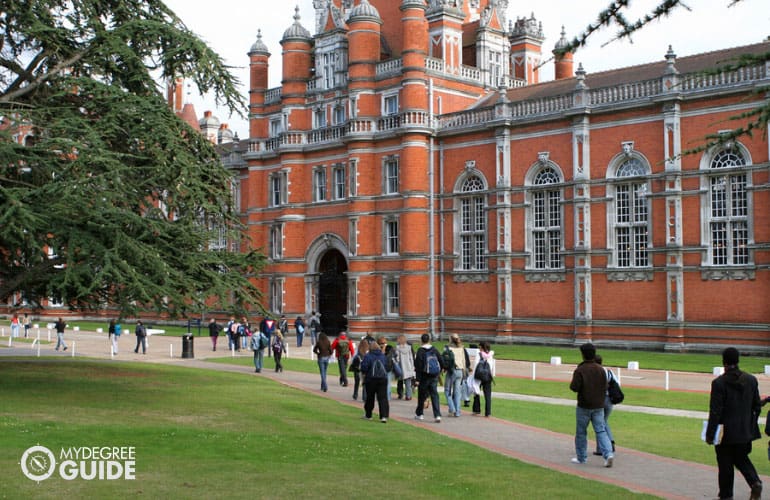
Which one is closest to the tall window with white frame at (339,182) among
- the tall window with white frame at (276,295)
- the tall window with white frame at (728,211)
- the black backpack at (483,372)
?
the tall window with white frame at (276,295)

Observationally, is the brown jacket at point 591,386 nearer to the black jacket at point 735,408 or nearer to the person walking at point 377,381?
the black jacket at point 735,408

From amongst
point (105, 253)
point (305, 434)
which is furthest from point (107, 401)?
point (305, 434)

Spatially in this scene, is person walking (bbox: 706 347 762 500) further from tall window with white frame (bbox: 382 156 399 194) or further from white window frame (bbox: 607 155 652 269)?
tall window with white frame (bbox: 382 156 399 194)

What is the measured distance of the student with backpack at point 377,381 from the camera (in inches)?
698

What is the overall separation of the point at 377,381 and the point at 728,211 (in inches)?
919

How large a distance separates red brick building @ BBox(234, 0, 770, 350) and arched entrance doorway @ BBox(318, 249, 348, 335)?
0.09 meters

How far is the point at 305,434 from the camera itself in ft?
50.8

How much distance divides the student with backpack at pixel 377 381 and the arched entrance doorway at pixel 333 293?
32.2m

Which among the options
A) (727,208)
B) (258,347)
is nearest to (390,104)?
(727,208)

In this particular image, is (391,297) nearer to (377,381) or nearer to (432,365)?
(432,365)

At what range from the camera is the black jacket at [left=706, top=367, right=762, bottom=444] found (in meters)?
10.5

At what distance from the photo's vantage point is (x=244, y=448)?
13742mm

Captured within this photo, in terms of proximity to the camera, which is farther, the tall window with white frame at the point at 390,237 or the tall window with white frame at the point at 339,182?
the tall window with white frame at the point at 339,182

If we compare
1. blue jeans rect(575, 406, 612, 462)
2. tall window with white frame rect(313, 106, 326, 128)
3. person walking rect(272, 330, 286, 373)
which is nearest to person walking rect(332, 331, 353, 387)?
person walking rect(272, 330, 286, 373)
